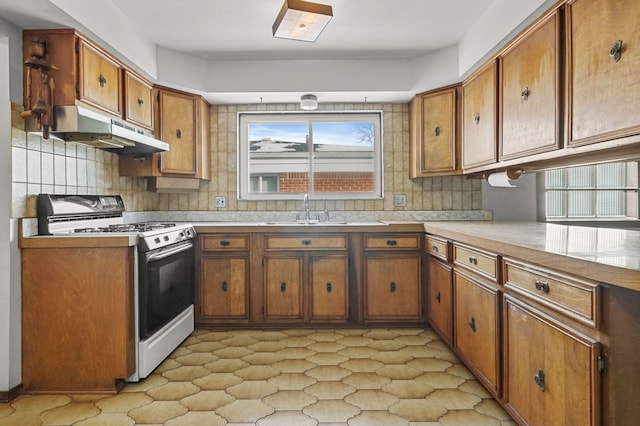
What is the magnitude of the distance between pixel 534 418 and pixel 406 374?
0.95 m

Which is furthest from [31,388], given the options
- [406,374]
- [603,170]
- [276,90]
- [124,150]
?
[603,170]

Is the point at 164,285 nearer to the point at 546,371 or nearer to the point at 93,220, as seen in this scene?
the point at 93,220

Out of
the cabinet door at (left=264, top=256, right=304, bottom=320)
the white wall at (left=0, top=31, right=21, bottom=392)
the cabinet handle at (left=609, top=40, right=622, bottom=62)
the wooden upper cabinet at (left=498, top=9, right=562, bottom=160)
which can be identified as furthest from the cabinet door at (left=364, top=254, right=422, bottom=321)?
the white wall at (left=0, top=31, right=21, bottom=392)

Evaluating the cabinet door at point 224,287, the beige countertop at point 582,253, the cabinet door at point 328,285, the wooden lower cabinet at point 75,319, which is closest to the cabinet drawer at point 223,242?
the cabinet door at point 224,287

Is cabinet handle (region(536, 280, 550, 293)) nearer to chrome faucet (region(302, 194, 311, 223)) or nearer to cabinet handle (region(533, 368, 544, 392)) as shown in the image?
cabinet handle (region(533, 368, 544, 392))

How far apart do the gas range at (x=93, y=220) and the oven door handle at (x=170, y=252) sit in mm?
52

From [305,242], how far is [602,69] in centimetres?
229

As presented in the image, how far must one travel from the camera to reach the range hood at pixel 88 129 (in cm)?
228

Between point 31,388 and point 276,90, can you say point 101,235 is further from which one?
point 276,90

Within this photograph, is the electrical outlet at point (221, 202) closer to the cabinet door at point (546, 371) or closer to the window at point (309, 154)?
the window at point (309, 154)

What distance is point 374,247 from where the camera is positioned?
3447 millimetres

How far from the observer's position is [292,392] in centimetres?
231

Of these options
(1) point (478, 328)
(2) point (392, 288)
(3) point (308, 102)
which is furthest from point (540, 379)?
(3) point (308, 102)

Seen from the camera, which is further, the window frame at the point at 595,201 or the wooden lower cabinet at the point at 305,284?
the wooden lower cabinet at the point at 305,284
